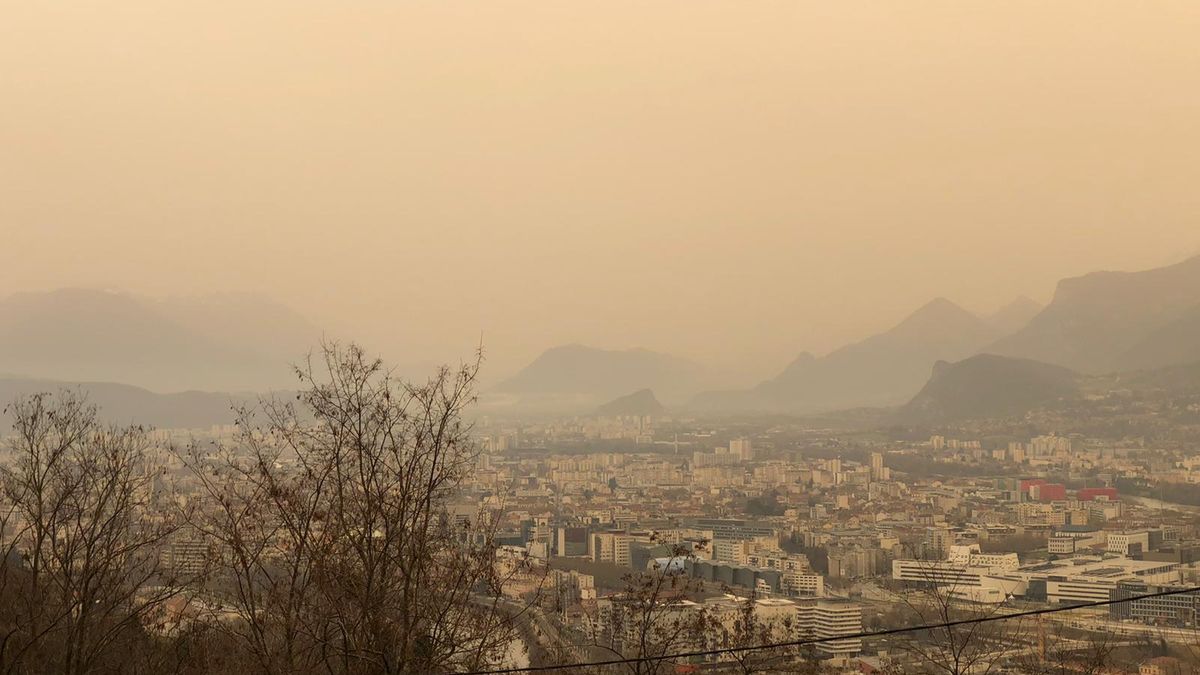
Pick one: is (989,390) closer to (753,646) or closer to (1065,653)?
(1065,653)

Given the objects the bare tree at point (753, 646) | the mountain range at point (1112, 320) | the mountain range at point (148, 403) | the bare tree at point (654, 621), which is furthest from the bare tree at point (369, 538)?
the mountain range at point (1112, 320)

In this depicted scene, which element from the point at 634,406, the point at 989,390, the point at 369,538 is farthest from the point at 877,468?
the point at 369,538

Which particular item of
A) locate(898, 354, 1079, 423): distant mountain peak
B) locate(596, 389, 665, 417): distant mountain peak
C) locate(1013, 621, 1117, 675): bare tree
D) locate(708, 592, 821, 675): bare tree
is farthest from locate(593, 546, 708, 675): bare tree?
locate(596, 389, 665, 417): distant mountain peak

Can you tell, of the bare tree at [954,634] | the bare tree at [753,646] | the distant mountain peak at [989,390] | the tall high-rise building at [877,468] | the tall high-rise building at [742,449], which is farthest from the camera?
the distant mountain peak at [989,390]

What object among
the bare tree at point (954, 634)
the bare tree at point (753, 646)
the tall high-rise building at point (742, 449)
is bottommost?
the bare tree at point (954, 634)

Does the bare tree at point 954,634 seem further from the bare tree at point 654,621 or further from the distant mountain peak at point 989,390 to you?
the distant mountain peak at point 989,390

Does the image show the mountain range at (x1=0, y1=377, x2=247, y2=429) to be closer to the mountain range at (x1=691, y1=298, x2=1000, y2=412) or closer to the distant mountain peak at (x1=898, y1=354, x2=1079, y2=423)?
the distant mountain peak at (x1=898, y1=354, x2=1079, y2=423)

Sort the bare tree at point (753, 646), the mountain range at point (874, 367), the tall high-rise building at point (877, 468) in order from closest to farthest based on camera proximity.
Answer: the bare tree at point (753, 646) < the tall high-rise building at point (877, 468) < the mountain range at point (874, 367)
